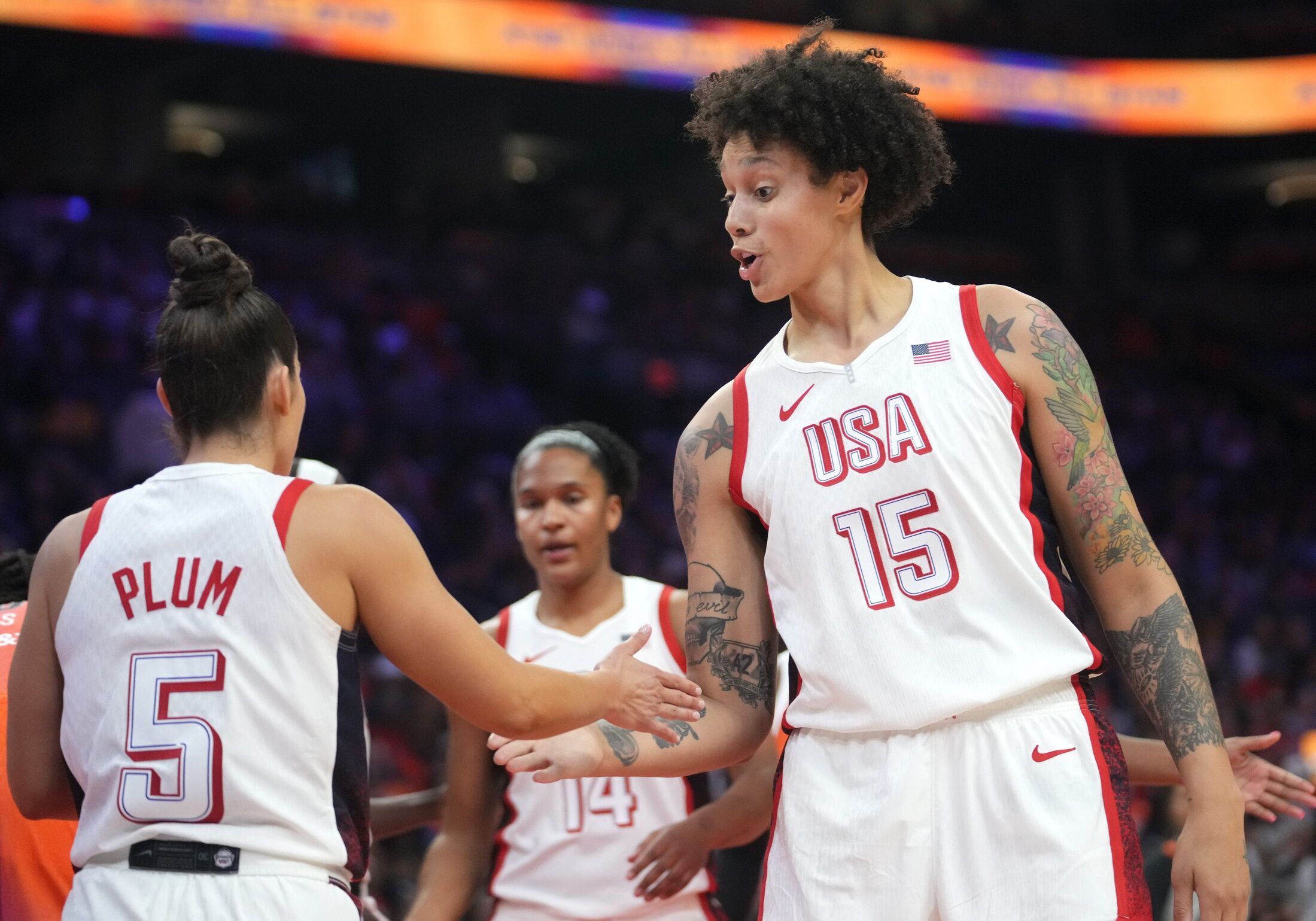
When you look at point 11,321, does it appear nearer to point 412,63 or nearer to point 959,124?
point 412,63

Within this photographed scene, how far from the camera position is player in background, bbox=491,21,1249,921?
231 centimetres

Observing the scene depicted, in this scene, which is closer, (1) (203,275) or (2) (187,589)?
(2) (187,589)

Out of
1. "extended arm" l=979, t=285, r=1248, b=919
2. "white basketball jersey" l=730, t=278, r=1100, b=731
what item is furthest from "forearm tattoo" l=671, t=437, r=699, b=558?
"extended arm" l=979, t=285, r=1248, b=919

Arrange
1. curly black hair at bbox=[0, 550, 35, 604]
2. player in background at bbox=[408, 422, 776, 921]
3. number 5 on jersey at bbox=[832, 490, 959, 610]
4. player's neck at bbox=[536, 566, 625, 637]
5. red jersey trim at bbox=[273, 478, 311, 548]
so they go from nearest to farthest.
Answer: red jersey trim at bbox=[273, 478, 311, 548] → number 5 on jersey at bbox=[832, 490, 959, 610] → curly black hair at bbox=[0, 550, 35, 604] → player in background at bbox=[408, 422, 776, 921] → player's neck at bbox=[536, 566, 625, 637]

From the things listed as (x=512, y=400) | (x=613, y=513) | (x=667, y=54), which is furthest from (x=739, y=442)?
Result: (x=667, y=54)

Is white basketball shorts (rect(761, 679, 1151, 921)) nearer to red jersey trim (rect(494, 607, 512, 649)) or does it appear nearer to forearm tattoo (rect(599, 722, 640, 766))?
forearm tattoo (rect(599, 722, 640, 766))

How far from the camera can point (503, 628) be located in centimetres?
407

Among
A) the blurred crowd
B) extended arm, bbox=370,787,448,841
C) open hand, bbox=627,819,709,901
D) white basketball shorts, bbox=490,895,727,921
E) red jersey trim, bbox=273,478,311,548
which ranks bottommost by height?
white basketball shorts, bbox=490,895,727,921

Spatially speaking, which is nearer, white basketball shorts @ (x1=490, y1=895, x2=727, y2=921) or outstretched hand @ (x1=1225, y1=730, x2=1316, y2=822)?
outstretched hand @ (x1=1225, y1=730, x2=1316, y2=822)

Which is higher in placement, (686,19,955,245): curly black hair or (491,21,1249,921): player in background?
(686,19,955,245): curly black hair

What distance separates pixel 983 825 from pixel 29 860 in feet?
6.04

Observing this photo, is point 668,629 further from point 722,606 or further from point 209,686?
point 209,686

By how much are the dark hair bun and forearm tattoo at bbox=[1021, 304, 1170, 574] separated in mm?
1426

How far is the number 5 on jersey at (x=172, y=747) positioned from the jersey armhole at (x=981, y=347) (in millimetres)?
1413
